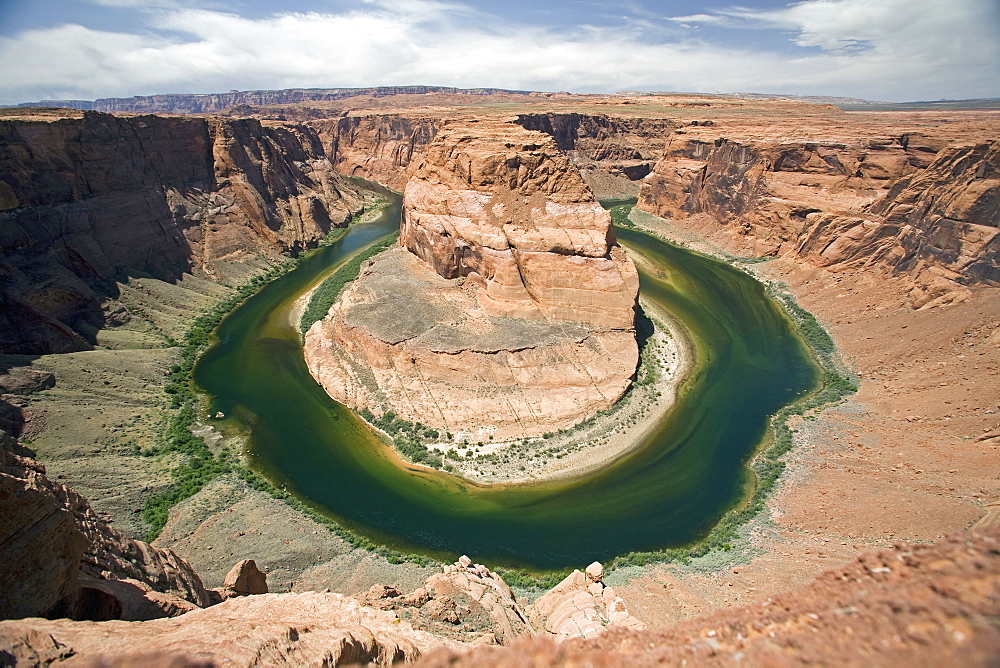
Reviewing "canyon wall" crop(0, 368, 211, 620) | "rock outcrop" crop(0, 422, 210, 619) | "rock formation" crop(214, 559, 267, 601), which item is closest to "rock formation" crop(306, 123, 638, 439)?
"rock formation" crop(214, 559, 267, 601)

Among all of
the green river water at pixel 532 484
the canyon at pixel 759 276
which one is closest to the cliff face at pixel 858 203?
the canyon at pixel 759 276

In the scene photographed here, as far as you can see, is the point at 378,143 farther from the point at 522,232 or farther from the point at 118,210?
the point at 522,232

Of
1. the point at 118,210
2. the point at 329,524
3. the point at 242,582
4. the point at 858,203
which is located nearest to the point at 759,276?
the point at 858,203

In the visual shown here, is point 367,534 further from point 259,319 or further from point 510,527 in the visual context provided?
point 259,319

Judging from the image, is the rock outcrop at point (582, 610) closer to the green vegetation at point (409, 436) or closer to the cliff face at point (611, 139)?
the green vegetation at point (409, 436)

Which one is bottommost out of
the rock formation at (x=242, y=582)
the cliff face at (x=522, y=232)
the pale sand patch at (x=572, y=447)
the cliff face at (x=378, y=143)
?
the pale sand patch at (x=572, y=447)
